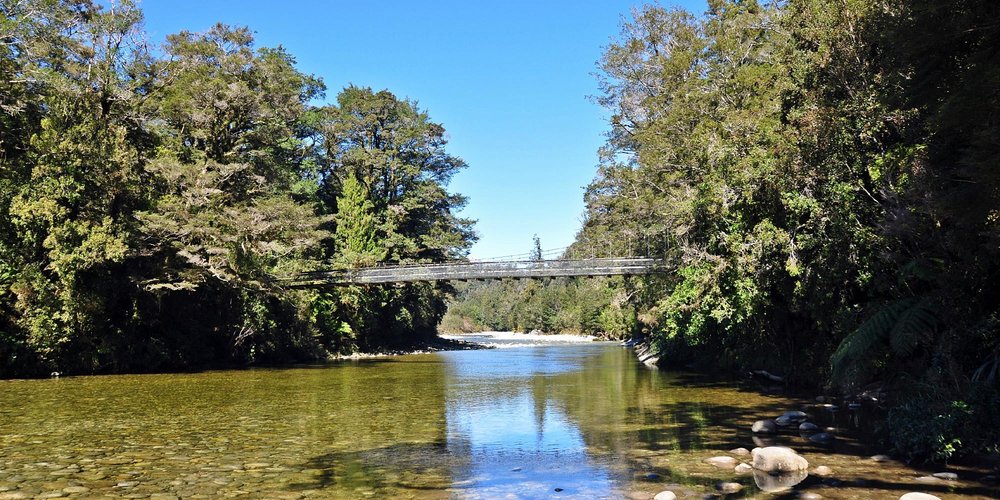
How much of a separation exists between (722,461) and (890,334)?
4.06m

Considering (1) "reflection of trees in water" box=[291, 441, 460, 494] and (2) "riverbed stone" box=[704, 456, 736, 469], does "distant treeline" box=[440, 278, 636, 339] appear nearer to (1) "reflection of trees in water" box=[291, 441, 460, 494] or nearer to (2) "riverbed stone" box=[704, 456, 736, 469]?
(1) "reflection of trees in water" box=[291, 441, 460, 494]

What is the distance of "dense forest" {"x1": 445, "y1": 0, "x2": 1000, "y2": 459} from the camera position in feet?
27.8

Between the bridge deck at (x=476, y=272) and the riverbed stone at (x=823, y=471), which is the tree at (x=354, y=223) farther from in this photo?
the riverbed stone at (x=823, y=471)

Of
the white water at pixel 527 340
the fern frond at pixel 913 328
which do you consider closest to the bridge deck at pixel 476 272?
the fern frond at pixel 913 328

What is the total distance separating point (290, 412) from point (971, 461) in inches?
496

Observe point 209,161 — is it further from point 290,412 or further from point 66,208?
point 290,412

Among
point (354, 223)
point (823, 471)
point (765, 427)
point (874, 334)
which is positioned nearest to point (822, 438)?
point (765, 427)

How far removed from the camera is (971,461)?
28.0 ft

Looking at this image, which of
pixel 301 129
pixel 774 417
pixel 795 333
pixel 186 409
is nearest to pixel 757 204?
pixel 795 333

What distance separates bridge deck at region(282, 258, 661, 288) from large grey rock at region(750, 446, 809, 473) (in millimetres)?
20795

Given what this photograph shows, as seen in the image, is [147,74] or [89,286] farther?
[147,74]

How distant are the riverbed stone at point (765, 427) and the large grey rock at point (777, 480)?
3.14m

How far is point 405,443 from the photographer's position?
36.8ft

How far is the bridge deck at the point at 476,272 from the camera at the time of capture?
30734 mm
